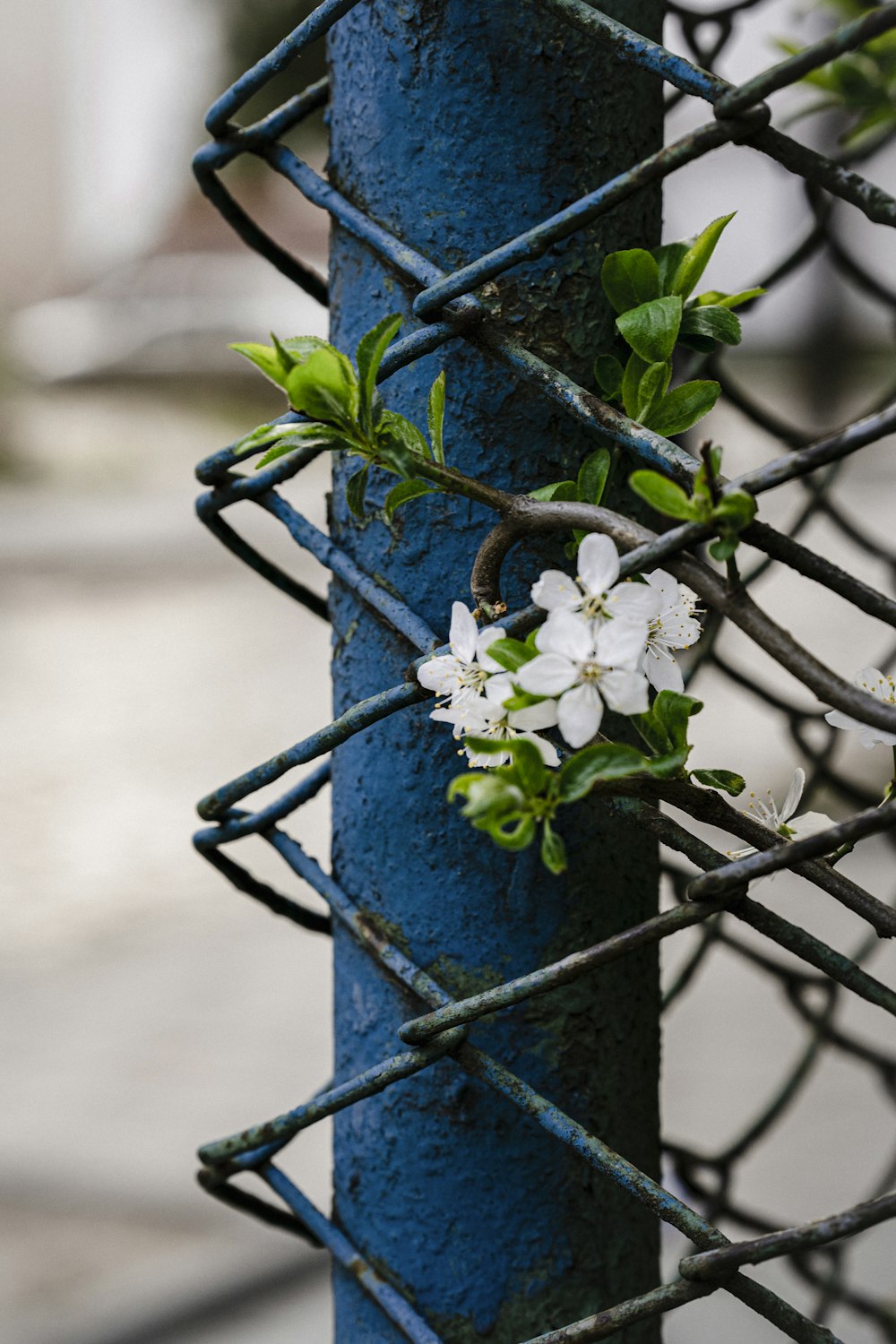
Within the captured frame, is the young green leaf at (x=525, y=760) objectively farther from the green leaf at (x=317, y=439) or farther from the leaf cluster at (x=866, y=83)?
the leaf cluster at (x=866, y=83)

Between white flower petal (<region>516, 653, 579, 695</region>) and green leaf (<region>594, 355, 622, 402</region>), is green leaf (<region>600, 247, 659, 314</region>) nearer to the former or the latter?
green leaf (<region>594, 355, 622, 402</region>)

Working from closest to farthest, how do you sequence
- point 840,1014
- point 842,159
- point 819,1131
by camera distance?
point 842,159 → point 819,1131 → point 840,1014

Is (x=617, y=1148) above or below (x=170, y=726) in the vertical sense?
below

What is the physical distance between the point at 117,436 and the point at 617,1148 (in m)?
10.1

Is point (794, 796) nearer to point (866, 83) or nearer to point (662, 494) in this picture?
point (662, 494)

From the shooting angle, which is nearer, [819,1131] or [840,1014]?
[819,1131]

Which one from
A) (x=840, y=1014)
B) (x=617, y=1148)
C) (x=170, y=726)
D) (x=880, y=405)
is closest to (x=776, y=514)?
(x=170, y=726)

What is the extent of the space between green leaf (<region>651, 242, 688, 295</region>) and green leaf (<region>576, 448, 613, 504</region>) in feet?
0.21

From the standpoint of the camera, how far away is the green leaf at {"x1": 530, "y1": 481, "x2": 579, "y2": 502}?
471 millimetres

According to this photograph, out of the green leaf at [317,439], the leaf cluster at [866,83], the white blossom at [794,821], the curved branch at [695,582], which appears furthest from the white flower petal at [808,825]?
the leaf cluster at [866,83]

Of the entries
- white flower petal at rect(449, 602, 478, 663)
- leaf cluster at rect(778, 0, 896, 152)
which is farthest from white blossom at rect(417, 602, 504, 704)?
leaf cluster at rect(778, 0, 896, 152)

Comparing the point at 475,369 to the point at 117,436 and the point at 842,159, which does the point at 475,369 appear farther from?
the point at 117,436

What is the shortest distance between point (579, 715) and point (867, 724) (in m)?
0.08

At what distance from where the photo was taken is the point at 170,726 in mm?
4402
